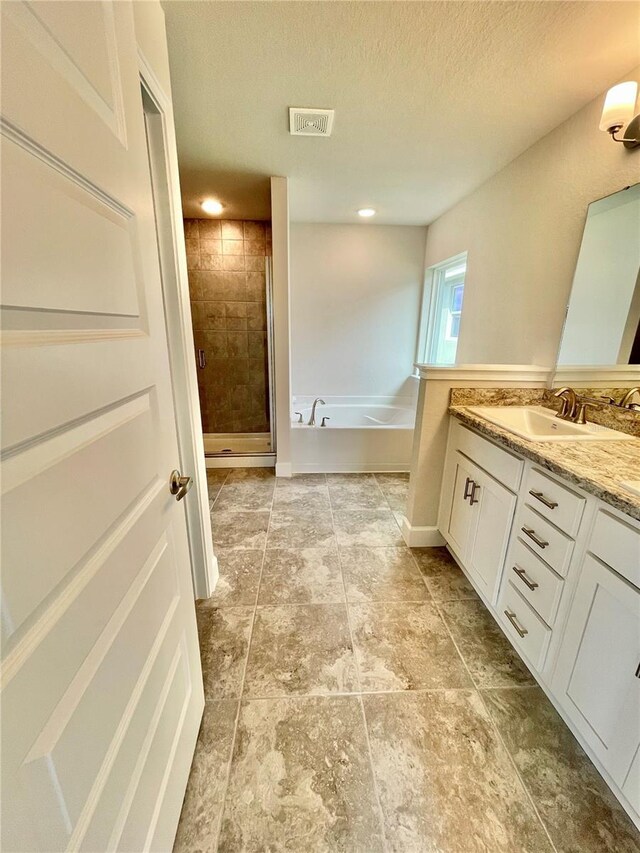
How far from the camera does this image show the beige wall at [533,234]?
5.37 ft

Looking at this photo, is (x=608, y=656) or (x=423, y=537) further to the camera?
(x=423, y=537)

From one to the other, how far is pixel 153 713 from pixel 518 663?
1.46 metres

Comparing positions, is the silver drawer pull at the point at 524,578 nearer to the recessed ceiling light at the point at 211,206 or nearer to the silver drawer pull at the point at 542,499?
the silver drawer pull at the point at 542,499

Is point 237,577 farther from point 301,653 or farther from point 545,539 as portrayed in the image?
point 545,539

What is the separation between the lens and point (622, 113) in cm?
136

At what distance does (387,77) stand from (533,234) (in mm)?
1204

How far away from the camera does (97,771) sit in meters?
0.54

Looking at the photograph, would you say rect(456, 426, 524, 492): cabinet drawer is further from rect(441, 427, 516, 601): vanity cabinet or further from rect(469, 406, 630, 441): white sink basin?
rect(469, 406, 630, 441): white sink basin

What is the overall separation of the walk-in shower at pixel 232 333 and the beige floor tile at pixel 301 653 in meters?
1.92

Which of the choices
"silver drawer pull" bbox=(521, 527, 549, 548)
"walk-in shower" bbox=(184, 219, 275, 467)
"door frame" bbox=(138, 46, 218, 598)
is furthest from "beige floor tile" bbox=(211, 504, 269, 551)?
"silver drawer pull" bbox=(521, 527, 549, 548)

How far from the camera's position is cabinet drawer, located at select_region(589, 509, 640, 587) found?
2.95ft

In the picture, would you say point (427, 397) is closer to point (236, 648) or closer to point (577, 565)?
point (577, 565)

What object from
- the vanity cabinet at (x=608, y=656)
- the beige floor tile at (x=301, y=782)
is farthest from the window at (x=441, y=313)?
the beige floor tile at (x=301, y=782)

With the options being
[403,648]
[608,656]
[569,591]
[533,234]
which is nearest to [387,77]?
[533,234]
